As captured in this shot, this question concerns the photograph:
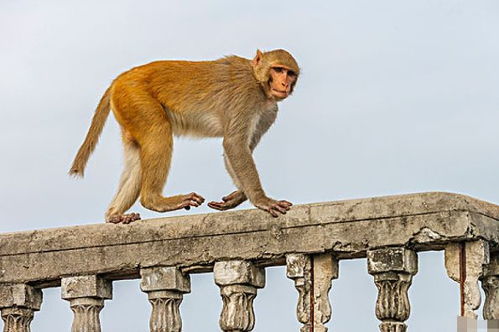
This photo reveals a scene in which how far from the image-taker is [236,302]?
8.72m

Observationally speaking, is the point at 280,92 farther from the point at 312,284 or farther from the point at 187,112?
the point at 312,284

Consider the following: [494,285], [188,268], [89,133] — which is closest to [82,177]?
[89,133]

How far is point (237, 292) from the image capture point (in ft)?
28.5

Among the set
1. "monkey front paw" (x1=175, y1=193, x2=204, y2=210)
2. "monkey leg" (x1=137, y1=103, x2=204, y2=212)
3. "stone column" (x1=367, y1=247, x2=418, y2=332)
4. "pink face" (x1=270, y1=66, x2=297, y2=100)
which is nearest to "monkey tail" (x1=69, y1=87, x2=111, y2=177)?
"monkey leg" (x1=137, y1=103, x2=204, y2=212)

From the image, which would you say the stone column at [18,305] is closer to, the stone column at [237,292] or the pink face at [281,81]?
the stone column at [237,292]

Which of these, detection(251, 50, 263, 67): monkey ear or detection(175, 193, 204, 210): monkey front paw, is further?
detection(251, 50, 263, 67): monkey ear

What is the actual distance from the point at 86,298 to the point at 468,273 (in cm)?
296

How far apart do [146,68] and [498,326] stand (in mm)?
4099

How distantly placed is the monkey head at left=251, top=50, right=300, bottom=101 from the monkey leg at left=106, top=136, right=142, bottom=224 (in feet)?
4.13

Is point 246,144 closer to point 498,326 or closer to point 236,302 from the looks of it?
point 236,302

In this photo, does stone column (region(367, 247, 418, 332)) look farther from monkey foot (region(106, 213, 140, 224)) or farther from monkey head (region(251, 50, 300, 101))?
monkey head (region(251, 50, 300, 101))

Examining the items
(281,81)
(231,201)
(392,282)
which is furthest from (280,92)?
(392,282)

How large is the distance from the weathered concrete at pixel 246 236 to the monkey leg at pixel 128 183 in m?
1.01

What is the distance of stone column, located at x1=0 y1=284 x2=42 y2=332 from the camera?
9.62 meters
